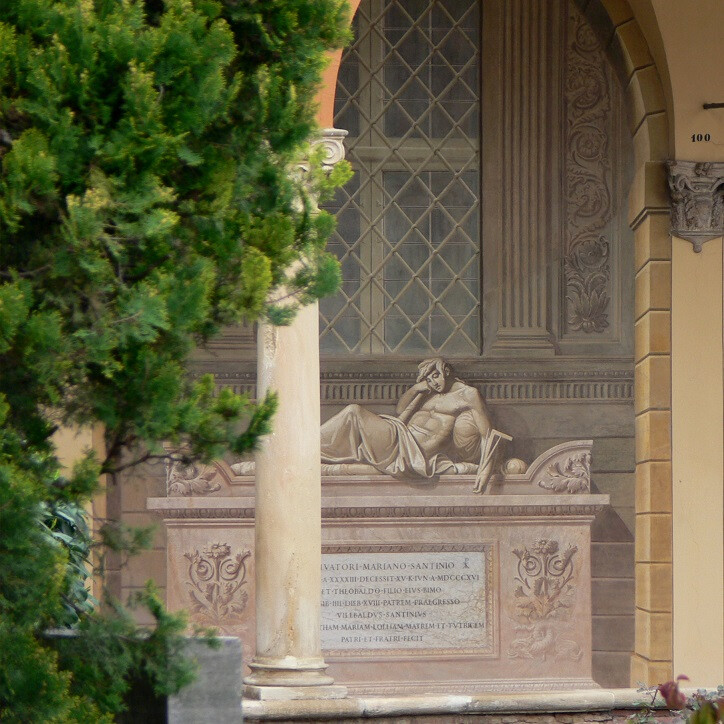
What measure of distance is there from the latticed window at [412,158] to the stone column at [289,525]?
361cm

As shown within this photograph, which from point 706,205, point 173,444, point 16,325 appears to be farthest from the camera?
point 706,205

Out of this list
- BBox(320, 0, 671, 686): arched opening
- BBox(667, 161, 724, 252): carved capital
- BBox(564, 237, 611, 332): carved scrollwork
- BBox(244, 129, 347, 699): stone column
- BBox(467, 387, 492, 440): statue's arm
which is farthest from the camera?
BBox(564, 237, 611, 332): carved scrollwork

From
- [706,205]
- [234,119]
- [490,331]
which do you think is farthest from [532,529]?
[234,119]

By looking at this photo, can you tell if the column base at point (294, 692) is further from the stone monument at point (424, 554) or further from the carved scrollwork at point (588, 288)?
the carved scrollwork at point (588, 288)

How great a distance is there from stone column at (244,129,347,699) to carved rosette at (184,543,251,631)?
313 centimetres

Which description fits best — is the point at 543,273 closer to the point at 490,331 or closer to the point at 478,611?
the point at 490,331

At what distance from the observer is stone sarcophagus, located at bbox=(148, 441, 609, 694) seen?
11.0 metres

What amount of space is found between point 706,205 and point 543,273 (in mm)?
1390

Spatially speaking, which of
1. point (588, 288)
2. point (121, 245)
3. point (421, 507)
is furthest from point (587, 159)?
point (121, 245)

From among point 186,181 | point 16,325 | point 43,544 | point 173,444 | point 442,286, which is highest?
point 442,286

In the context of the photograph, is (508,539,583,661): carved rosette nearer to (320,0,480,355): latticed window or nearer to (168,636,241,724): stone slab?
(320,0,480,355): latticed window

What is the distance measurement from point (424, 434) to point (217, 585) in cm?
196

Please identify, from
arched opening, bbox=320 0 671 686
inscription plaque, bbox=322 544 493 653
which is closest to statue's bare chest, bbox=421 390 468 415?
arched opening, bbox=320 0 671 686

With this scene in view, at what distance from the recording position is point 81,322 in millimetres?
3486
